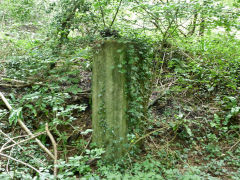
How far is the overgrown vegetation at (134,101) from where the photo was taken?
9.29ft

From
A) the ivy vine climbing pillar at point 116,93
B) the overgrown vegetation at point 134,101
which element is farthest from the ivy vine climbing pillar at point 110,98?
the overgrown vegetation at point 134,101

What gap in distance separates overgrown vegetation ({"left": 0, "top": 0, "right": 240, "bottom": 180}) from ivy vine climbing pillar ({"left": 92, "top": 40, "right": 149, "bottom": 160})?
0.06 m

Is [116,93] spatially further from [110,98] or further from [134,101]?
[134,101]

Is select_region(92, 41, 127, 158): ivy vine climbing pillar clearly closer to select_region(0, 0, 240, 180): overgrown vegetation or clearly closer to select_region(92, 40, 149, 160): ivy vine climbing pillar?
select_region(92, 40, 149, 160): ivy vine climbing pillar

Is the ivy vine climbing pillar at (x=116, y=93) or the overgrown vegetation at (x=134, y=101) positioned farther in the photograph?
the ivy vine climbing pillar at (x=116, y=93)

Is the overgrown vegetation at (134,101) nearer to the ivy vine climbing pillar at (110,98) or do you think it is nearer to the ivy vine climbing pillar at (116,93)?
the ivy vine climbing pillar at (116,93)

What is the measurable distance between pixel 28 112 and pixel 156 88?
9.35ft

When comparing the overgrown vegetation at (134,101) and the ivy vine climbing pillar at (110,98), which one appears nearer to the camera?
the overgrown vegetation at (134,101)

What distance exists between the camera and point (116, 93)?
2.99 metres

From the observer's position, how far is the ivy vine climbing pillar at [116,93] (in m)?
2.95

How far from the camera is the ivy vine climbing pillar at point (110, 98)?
295 centimetres

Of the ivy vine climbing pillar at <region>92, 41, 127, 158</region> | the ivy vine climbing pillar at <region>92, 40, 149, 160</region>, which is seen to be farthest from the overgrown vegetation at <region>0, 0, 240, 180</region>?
the ivy vine climbing pillar at <region>92, 41, 127, 158</region>

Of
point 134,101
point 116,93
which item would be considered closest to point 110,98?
point 116,93

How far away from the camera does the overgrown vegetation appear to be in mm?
2830
